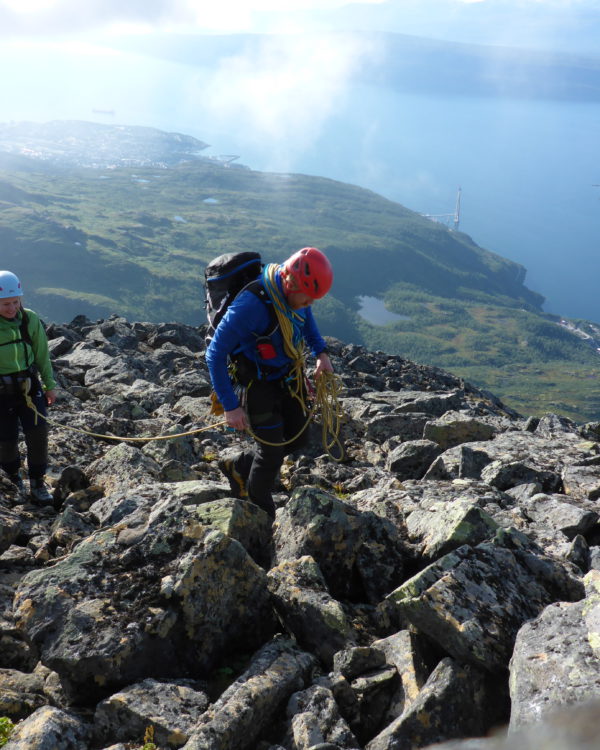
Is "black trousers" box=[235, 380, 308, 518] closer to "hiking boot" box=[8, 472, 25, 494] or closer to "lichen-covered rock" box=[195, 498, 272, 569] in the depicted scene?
Answer: "lichen-covered rock" box=[195, 498, 272, 569]

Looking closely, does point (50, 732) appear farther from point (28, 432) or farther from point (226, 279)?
point (28, 432)

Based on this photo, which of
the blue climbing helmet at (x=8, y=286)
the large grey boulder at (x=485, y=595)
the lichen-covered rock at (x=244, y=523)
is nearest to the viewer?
the large grey boulder at (x=485, y=595)

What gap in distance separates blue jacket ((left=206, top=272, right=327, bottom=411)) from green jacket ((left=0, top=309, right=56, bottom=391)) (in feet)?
12.1

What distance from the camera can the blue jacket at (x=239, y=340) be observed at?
7691 mm

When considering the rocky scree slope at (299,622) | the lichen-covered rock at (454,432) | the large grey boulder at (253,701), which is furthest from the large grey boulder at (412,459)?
the large grey boulder at (253,701)

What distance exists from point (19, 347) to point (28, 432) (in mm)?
1474

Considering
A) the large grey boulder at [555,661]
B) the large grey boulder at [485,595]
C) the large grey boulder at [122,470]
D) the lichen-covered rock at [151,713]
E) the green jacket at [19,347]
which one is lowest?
the large grey boulder at [122,470]

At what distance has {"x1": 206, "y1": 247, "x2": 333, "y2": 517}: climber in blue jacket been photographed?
7699mm

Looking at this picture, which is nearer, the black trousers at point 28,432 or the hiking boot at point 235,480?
the hiking boot at point 235,480

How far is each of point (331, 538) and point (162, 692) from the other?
8.59ft

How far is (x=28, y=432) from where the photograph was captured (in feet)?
34.1

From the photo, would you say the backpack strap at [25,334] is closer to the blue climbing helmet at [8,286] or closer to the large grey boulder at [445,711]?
the blue climbing helmet at [8,286]

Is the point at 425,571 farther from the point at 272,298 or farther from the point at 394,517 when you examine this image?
the point at 272,298

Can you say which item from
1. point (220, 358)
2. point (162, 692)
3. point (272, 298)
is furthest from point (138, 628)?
point (272, 298)
